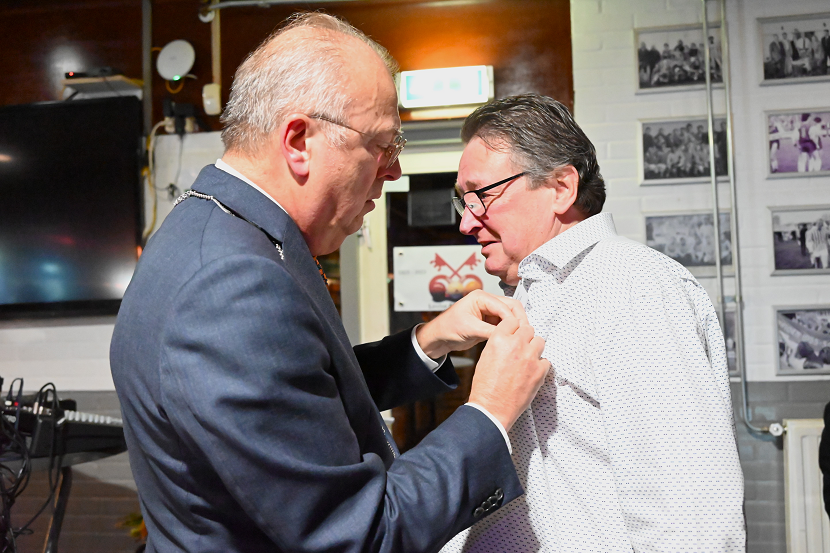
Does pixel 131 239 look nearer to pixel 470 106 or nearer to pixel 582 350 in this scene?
pixel 470 106

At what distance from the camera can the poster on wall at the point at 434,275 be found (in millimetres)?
3434

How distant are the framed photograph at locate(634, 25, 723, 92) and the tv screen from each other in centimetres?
284

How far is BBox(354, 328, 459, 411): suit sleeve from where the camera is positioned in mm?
1369

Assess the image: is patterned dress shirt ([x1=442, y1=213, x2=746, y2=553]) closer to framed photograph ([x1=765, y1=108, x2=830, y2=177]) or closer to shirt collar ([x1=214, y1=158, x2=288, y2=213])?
shirt collar ([x1=214, y1=158, x2=288, y2=213])

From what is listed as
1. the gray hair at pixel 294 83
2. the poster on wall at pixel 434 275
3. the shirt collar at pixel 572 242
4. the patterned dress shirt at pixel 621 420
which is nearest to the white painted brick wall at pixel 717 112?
the poster on wall at pixel 434 275

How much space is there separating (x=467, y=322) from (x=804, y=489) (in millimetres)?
2633

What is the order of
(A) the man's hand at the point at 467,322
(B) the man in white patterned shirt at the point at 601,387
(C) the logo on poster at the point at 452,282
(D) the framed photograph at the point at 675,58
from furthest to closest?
(C) the logo on poster at the point at 452,282
(D) the framed photograph at the point at 675,58
(A) the man's hand at the point at 467,322
(B) the man in white patterned shirt at the point at 601,387

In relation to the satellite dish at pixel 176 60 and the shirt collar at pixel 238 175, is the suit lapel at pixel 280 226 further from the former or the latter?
the satellite dish at pixel 176 60

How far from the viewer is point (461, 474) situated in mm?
830

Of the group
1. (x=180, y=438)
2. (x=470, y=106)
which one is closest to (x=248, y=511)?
(x=180, y=438)

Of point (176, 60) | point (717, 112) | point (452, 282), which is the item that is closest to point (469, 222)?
point (452, 282)

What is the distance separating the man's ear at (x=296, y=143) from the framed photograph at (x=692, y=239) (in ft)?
8.59

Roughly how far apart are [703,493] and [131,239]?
134 inches

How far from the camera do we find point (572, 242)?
4.14ft
